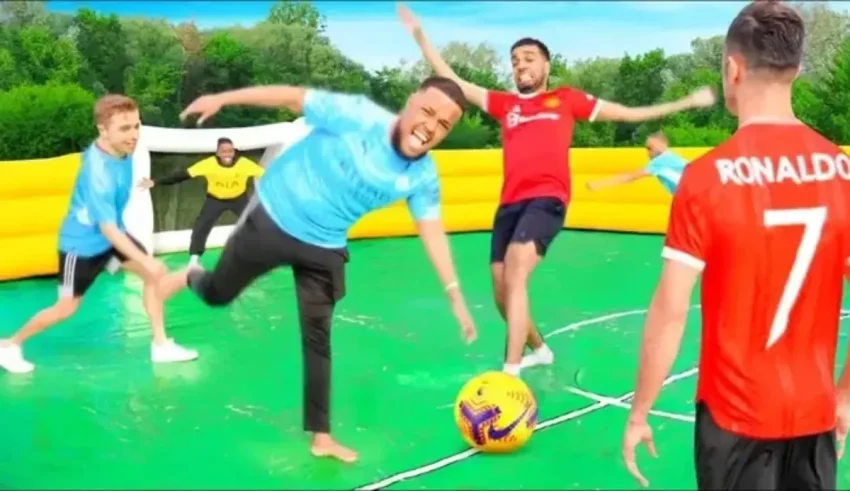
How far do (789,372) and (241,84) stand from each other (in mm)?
16837

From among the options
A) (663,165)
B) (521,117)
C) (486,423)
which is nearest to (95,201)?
(521,117)

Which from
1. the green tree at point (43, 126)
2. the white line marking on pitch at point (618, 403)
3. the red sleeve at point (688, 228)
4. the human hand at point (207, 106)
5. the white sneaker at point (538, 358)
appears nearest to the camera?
the red sleeve at point (688, 228)

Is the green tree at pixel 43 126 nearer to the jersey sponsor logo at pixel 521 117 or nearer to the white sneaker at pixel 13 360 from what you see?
the white sneaker at pixel 13 360

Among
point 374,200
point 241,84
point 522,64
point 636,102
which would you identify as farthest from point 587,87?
→ point 374,200

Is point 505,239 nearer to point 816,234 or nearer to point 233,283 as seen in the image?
point 233,283

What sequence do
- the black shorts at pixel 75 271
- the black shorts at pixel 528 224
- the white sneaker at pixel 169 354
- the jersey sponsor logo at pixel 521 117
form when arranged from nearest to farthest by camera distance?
the black shorts at pixel 528 224 → the jersey sponsor logo at pixel 521 117 → the black shorts at pixel 75 271 → the white sneaker at pixel 169 354

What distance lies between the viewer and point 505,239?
6.29m

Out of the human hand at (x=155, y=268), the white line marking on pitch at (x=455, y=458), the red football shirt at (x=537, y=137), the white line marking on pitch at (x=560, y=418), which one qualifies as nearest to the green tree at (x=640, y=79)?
the white line marking on pitch at (x=560, y=418)

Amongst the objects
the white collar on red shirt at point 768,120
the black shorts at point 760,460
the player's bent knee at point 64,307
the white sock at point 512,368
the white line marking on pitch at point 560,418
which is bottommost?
the white line marking on pitch at point 560,418

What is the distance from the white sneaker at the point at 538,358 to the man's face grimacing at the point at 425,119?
2378 millimetres

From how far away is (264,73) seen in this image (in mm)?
18750

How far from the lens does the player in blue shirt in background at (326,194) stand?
4586 millimetres

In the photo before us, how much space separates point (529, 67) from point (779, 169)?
384 cm

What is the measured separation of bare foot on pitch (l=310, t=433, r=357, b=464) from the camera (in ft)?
15.8
